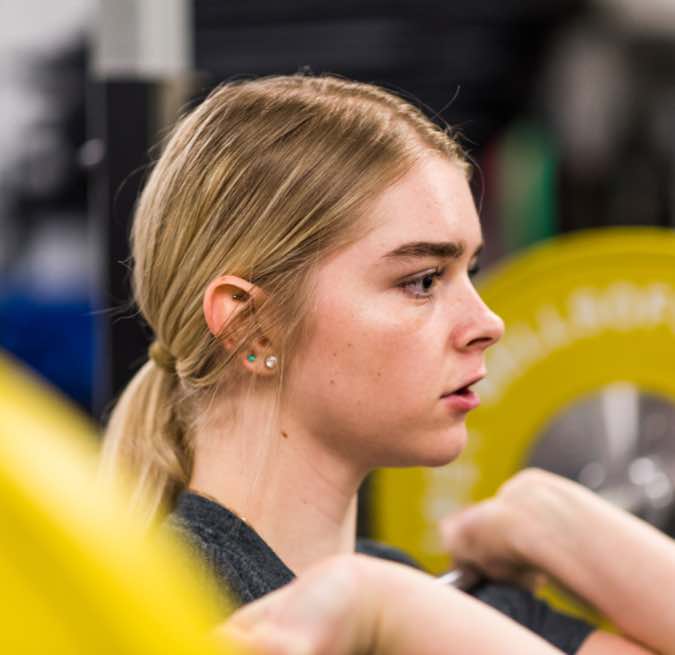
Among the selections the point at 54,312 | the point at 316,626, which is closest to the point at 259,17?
the point at 54,312

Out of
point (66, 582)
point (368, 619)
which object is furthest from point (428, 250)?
point (66, 582)

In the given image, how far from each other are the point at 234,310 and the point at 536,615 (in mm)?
533

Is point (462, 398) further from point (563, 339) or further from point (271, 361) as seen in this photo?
point (563, 339)

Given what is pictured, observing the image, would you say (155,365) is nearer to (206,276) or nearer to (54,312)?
(206,276)

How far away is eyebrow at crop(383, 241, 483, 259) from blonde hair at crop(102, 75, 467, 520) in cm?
4

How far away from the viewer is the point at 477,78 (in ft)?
13.8

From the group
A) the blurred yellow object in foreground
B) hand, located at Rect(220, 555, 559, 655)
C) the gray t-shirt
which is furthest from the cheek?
the blurred yellow object in foreground

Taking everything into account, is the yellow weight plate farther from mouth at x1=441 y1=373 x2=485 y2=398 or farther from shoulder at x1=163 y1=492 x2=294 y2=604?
shoulder at x1=163 y1=492 x2=294 y2=604

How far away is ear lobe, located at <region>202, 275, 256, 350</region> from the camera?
1092 mm

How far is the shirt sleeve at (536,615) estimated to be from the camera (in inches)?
51.5

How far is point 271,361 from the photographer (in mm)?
1109

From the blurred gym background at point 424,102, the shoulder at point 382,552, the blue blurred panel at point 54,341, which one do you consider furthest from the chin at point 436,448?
the blue blurred panel at point 54,341

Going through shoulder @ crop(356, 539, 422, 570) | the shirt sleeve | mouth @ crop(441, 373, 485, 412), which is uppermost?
mouth @ crop(441, 373, 485, 412)

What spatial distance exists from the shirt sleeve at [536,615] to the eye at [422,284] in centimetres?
43
